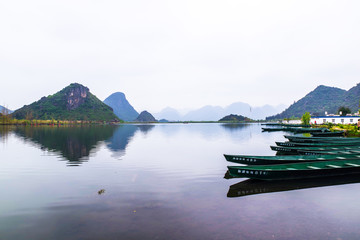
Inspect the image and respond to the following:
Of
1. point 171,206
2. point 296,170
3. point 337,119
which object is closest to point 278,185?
point 296,170

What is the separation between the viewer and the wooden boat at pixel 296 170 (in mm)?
17453

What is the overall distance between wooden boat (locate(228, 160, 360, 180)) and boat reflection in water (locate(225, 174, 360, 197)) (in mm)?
497

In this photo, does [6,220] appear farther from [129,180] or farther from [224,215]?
[224,215]

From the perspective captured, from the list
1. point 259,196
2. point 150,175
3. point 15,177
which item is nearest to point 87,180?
point 150,175

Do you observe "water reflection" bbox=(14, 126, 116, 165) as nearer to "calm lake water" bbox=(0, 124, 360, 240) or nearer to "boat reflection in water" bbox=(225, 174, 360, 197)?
"calm lake water" bbox=(0, 124, 360, 240)

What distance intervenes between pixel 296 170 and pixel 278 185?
85.7 inches

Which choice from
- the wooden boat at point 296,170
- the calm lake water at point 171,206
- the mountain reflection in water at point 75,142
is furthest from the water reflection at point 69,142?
the wooden boat at point 296,170

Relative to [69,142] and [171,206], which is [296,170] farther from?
[69,142]

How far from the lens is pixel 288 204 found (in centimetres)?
1431

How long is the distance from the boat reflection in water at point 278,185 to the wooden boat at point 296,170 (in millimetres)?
497

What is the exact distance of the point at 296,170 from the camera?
18469mm

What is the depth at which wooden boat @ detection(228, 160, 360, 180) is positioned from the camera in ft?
57.3

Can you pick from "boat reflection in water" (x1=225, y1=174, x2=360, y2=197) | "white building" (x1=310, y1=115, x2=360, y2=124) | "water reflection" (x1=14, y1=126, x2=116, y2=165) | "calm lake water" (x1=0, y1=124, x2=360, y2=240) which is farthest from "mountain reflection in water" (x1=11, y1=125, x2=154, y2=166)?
"white building" (x1=310, y1=115, x2=360, y2=124)

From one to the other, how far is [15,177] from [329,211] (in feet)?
93.6
